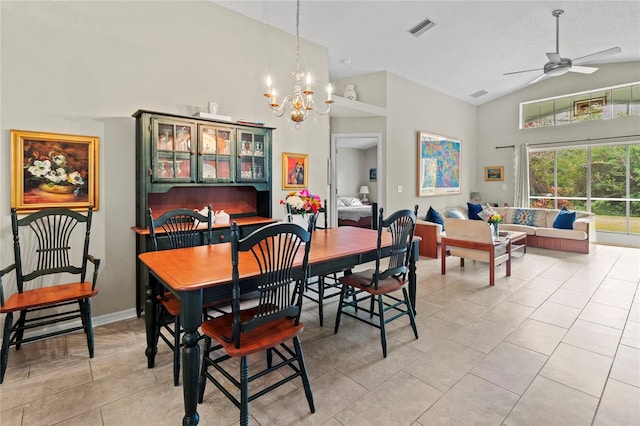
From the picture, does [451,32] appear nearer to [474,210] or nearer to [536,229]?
[474,210]

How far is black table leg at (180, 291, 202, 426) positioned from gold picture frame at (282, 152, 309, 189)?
291 centimetres

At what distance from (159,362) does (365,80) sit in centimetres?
543

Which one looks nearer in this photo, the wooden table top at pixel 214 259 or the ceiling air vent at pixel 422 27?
the wooden table top at pixel 214 259

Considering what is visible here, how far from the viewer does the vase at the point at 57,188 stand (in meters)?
2.75

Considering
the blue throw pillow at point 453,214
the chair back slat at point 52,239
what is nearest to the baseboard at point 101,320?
the chair back slat at point 52,239

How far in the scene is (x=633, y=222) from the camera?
6500mm

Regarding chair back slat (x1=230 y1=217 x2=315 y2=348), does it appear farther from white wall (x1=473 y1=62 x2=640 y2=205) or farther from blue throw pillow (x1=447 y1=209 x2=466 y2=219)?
white wall (x1=473 y1=62 x2=640 y2=205)

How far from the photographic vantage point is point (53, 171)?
2791 mm

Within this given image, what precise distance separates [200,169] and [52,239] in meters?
1.38

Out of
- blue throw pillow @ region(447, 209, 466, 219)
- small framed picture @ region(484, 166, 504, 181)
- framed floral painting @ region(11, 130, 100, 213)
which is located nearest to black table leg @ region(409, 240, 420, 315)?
framed floral painting @ region(11, 130, 100, 213)

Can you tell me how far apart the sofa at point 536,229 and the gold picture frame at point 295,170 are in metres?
2.36

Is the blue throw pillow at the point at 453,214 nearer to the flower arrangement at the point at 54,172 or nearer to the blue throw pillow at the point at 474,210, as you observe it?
the blue throw pillow at the point at 474,210

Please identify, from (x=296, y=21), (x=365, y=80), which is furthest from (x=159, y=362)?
(x=365, y=80)

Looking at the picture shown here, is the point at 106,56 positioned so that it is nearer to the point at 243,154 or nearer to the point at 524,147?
the point at 243,154
